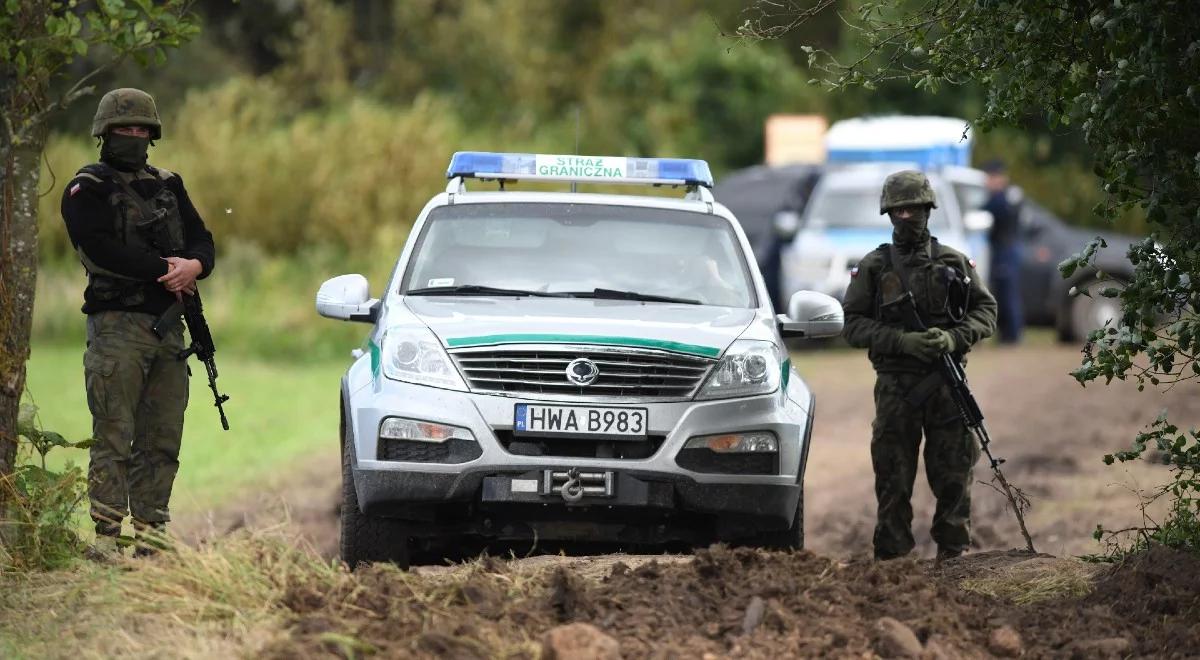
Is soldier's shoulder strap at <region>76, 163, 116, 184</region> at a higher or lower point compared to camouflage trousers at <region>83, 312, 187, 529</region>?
higher

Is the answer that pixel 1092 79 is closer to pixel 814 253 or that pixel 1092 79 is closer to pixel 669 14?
pixel 814 253

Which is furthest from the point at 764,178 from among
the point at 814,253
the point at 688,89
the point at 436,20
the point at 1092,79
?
the point at 1092,79

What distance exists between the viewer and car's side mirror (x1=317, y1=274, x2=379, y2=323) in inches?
340

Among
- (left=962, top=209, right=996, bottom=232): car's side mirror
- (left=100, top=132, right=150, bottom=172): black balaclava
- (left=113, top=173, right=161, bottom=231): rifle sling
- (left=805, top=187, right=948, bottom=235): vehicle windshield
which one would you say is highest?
(left=805, top=187, right=948, bottom=235): vehicle windshield

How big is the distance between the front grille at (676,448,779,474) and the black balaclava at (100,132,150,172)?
2598 millimetres

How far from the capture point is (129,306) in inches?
328

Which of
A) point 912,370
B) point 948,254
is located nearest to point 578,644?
point 912,370

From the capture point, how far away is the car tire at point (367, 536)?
27.0 feet

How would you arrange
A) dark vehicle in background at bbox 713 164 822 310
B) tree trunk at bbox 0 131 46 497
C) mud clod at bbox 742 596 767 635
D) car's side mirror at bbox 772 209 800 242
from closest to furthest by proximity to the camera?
mud clod at bbox 742 596 767 635, tree trunk at bbox 0 131 46 497, car's side mirror at bbox 772 209 800 242, dark vehicle in background at bbox 713 164 822 310

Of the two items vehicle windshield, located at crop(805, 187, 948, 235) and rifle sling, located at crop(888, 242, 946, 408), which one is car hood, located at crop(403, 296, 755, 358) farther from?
vehicle windshield, located at crop(805, 187, 948, 235)

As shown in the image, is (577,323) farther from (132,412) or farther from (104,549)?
(104,549)

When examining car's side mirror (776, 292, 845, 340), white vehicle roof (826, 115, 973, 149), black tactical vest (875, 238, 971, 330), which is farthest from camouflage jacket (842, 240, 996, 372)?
white vehicle roof (826, 115, 973, 149)

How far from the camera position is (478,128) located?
34.2m

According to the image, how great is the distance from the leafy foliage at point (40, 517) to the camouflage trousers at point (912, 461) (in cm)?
361
